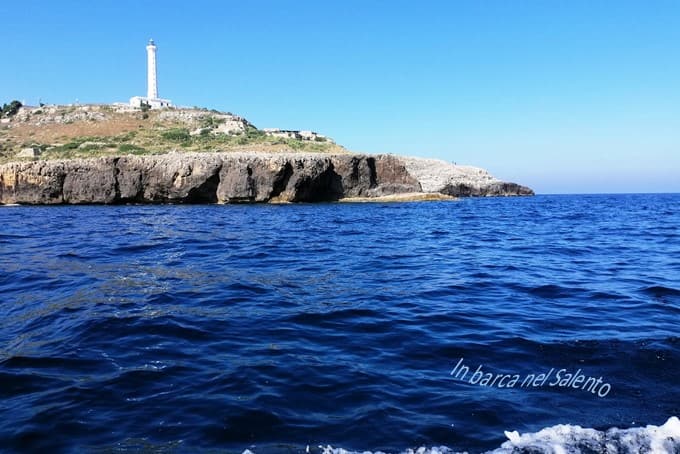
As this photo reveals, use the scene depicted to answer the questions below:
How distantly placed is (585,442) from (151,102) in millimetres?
122207

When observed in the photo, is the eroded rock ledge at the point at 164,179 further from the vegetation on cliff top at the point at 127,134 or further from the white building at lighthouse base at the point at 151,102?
the white building at lighthouse base at the point at 151,102

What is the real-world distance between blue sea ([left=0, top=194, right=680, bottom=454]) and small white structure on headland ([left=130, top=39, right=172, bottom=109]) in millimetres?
109995

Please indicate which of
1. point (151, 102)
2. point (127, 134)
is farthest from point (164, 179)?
point (151, 102)

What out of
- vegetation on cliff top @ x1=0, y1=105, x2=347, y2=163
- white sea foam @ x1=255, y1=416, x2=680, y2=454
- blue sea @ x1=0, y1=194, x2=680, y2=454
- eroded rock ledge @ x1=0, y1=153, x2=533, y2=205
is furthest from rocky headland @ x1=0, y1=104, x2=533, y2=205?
white sea foam @ x1=255, y1=416, x2=680, y2=454

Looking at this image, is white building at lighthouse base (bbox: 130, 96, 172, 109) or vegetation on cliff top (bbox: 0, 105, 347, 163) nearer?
vegetation on cliff top (bbox: 0, 105, 347, 163)

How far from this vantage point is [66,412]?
4098 millimetres

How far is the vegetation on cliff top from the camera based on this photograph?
233 feet

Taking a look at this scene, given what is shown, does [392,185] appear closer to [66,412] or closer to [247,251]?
[247,251]

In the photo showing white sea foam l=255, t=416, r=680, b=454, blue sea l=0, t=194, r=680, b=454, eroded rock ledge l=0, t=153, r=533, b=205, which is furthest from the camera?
eroded rock ledge l=0, t=153, r=533, b=205

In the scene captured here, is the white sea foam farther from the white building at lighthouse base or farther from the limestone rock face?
the white building at lighthouse base

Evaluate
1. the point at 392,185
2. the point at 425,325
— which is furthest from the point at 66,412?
the point at 392,185

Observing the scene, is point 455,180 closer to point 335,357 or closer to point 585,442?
point 335,357

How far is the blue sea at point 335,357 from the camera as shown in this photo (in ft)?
12.5

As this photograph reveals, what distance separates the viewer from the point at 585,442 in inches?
144
